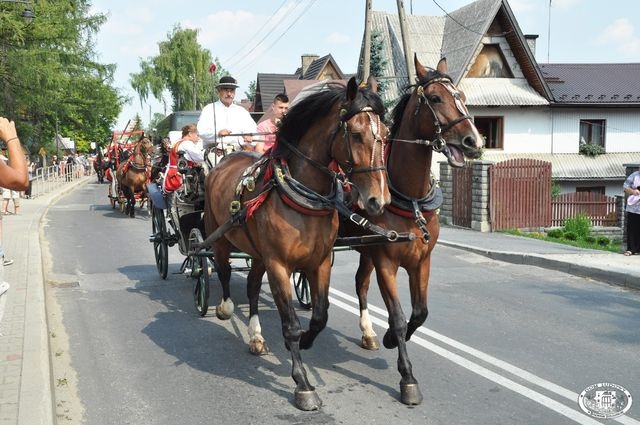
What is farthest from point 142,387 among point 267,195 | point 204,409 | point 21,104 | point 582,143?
point 21,104

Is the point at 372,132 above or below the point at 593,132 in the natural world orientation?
below

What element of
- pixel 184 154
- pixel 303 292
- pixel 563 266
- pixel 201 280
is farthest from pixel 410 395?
pixel 563 266

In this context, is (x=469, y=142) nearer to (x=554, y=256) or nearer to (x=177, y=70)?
(x=554, y=256)

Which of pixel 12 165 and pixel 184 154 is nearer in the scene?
pixel 12 165

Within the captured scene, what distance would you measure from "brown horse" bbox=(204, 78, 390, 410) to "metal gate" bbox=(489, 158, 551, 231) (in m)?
13.0

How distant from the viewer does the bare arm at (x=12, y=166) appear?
368 cm

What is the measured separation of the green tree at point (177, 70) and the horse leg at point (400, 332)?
59.7 m

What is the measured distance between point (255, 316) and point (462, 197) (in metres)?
12.9

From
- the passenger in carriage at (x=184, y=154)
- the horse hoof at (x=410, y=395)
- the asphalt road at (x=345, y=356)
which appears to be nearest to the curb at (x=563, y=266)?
the asphalt road at (x=345, y=356)

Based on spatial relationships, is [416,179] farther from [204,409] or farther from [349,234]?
[204,409]

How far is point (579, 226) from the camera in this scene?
18406 millimetres

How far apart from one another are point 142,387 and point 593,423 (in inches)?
135

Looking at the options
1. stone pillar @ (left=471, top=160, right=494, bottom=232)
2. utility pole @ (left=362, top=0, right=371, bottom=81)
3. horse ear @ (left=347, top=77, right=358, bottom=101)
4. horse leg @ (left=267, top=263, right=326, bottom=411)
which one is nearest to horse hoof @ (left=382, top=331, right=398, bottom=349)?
horse leg @ (left=267, top=263, right=326, bottom=411)

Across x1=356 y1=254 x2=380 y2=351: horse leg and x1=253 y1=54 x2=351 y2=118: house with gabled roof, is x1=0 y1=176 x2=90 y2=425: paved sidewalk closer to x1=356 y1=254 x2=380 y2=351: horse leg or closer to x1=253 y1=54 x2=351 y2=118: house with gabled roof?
x1=356 y1=254 x2=380 y2=351: horse leg
